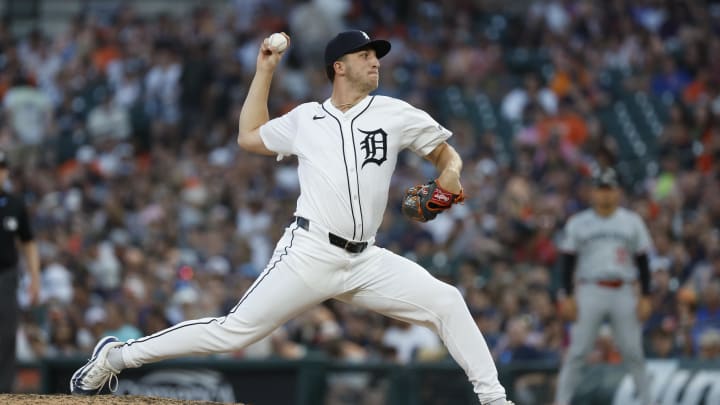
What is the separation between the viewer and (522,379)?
9797mm

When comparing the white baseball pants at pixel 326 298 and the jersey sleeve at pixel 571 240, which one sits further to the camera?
the jersey sleeve at pixel 571 240

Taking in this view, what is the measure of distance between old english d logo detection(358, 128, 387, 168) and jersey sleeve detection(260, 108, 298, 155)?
369 millimetres

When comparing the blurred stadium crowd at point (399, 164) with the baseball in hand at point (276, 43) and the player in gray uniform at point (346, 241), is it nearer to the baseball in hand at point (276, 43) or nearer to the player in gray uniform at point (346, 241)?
the player in gray uniform at point (346, 241)

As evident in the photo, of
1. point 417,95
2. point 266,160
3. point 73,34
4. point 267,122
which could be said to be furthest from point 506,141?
point 267,122

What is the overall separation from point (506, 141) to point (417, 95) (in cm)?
144

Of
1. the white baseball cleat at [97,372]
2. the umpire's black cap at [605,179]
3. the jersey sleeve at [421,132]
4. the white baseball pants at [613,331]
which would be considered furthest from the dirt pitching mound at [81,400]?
the umpire's black cap at [605,179]

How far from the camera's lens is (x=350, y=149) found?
5844 millimetres

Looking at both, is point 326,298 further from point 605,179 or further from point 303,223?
point 605,179

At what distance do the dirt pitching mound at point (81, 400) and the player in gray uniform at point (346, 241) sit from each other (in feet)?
0.68

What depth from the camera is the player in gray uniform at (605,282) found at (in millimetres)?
9070

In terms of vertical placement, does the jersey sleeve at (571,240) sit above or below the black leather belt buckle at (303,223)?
below

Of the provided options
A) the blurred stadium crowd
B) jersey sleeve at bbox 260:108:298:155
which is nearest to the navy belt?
jersey sleeve at bbox 260:108:298:155

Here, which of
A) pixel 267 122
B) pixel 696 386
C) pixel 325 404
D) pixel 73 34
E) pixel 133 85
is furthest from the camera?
pixel 73 34

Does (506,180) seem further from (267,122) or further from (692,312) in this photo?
(267,122)
